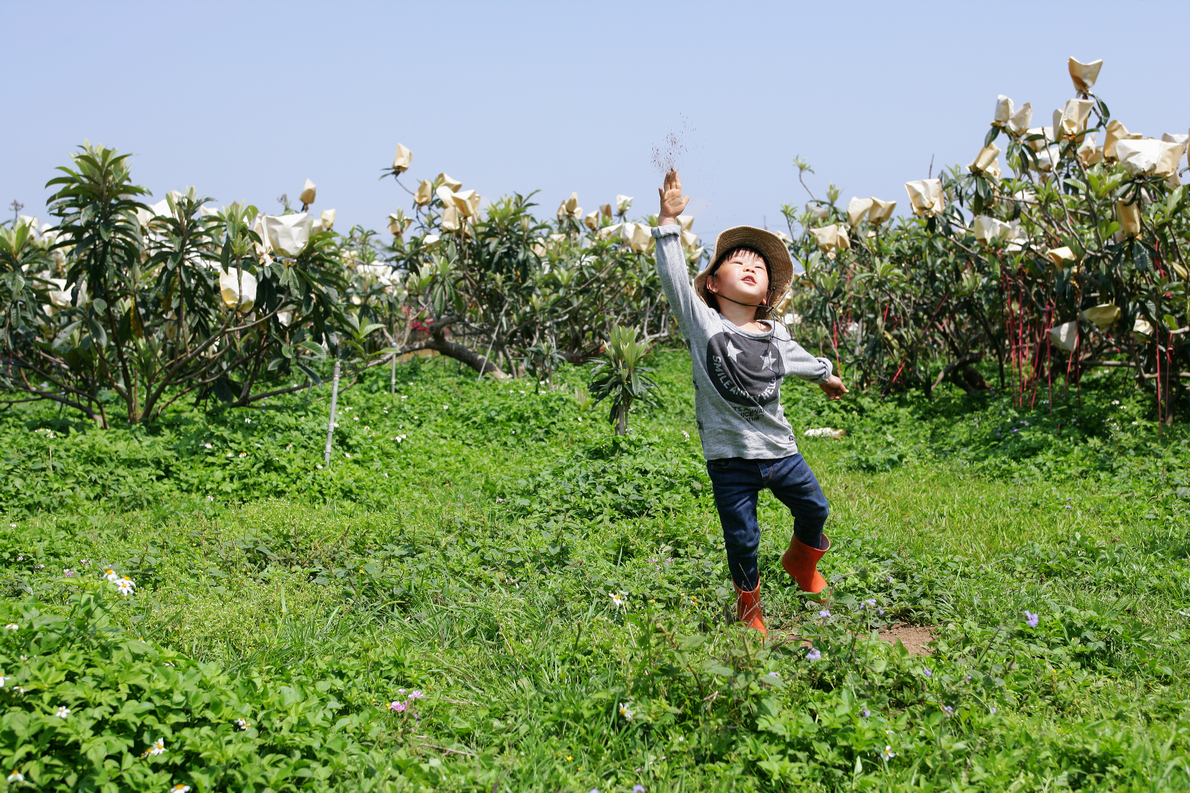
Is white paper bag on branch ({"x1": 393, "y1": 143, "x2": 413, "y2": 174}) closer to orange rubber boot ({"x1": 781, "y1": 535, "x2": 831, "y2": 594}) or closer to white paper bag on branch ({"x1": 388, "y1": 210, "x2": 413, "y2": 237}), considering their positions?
white paper bag on branch ({"x1": 388, "y1": 210, "x2": 413, "y2": 237})

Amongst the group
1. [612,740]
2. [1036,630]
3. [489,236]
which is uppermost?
[489,236]

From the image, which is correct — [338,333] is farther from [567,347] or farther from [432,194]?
[567,347]

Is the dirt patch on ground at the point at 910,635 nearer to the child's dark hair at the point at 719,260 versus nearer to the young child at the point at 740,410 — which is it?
the young child at the point at 740,410

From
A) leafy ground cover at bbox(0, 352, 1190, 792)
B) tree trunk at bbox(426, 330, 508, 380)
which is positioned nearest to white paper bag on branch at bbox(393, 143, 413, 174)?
tree trunk at bbox(426, 330, 508, 380)

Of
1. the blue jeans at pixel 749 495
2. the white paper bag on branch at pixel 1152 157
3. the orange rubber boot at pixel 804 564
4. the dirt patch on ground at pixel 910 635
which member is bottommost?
the dirt patch on ground at pixel 910 635

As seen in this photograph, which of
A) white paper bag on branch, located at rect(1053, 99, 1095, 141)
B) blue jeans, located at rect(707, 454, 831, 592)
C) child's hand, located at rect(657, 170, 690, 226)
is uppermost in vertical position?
white paper bag on branch, located at rect(1053, 99, 1095, 141)

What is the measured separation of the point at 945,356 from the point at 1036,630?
6373 mm

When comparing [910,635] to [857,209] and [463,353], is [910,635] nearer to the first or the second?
[857,209]

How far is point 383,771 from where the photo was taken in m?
1.85

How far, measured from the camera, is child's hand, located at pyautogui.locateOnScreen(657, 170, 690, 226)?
2.64 meters

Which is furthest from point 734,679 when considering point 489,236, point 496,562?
point 489,236

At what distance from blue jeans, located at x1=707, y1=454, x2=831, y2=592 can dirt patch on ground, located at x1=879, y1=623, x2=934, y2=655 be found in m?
0.56

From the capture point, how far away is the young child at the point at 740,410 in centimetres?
264

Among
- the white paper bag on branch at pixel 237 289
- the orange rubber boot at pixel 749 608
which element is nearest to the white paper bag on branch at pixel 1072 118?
the orange rubber boot at pixel 749 608
